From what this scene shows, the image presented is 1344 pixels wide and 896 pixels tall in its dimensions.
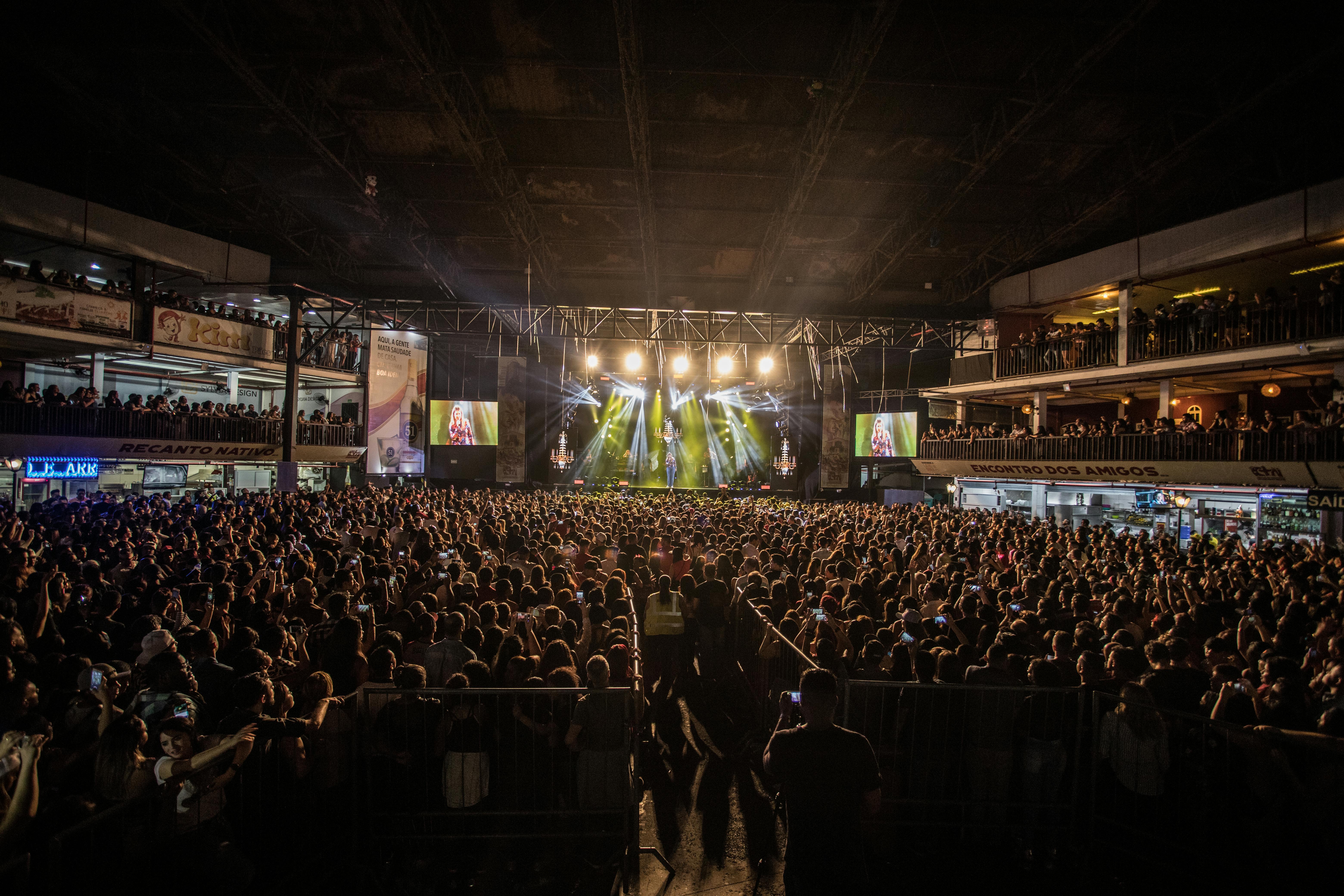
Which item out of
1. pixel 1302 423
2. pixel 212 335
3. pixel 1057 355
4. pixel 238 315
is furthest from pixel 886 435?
pixel 212 335

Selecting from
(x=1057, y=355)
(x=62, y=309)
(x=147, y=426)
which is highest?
(x=1057, y=355)

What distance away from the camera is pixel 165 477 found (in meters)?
22.5

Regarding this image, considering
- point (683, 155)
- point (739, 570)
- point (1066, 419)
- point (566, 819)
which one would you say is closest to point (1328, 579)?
point (739, 570)

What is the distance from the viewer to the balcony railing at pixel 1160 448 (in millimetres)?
13734

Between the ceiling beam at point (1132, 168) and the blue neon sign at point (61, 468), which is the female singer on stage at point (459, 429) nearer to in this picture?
the blue neon sign at point (61, 468)

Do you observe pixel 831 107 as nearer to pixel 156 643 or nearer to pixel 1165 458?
pixel 156 643

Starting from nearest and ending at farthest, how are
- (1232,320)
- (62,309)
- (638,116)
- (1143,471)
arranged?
(638,116)
(1232,320)
(62,309)
(1143,471)

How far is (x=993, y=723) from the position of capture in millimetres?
4566

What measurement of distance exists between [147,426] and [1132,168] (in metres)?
24.0

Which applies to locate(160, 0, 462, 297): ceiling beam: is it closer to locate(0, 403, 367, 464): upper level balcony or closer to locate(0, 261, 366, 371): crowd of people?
locate(0, 261, 366, 371): crowd of people

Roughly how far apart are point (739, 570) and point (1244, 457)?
13.4 m

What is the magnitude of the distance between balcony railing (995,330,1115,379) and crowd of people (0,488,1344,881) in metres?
7.89

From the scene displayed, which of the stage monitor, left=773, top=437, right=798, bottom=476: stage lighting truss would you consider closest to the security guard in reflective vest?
the stage monitor

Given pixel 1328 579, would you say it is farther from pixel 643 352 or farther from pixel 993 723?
pixel 643 352
